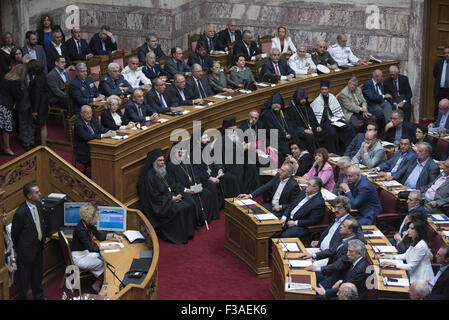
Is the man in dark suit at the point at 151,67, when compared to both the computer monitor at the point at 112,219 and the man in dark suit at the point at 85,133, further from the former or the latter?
the computer monitor at the point at 112,219

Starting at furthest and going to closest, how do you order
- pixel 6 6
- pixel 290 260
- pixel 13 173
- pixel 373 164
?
1. pixel 6 6
2. pixel 373 164
3. pixel 13 173
4. pixel 290 260

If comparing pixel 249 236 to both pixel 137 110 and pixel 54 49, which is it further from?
pixel 54 49

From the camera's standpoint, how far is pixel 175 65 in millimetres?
13727

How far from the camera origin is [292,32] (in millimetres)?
16516

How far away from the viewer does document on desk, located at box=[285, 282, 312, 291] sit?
748 centimetres

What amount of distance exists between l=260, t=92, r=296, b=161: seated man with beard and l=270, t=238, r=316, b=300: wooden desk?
3.97m

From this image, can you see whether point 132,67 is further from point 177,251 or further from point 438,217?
point 438,217

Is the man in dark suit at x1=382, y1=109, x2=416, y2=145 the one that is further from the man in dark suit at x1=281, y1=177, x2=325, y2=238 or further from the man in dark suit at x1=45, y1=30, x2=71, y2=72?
the man in dark suit at x1=45, y1=30, x2=71, y2=72

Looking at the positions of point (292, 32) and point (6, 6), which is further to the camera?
point (292, 32)

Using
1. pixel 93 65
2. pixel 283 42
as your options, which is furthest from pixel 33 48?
pixel 283 42

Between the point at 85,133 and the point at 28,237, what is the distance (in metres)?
2.37

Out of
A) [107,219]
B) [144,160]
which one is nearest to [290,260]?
[107,219]

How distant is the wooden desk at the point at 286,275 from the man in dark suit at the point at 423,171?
2432 mm
